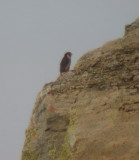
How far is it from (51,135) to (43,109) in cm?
116

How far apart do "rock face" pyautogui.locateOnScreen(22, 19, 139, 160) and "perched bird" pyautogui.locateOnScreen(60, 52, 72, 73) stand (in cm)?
136

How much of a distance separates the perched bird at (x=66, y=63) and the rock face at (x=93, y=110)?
1.36 m

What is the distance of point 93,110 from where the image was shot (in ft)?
25.2

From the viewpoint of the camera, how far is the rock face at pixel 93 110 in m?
6.66

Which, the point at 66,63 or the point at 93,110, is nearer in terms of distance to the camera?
the point at 93,110

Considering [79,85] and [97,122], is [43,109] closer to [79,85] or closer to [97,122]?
[79,85]

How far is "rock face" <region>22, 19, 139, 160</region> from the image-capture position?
6.66 meters

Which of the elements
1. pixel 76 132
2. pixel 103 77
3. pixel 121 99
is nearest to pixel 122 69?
pixel 103 77

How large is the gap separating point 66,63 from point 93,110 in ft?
12.1

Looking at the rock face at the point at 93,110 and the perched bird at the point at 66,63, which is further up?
the perched bird at the point at 66,63

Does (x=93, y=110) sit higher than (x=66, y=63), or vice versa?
(x=66, y=63)

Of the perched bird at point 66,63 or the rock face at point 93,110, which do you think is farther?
the perched bird at point 66,63

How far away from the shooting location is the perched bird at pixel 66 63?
10406 millimetres

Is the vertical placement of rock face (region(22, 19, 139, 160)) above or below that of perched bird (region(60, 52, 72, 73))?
below
